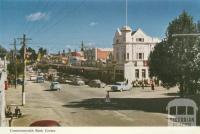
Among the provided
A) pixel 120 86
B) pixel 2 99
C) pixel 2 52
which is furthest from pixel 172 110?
pixel 2 52

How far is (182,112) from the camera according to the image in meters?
9.80

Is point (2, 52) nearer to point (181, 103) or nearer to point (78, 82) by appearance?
point (78, 82)

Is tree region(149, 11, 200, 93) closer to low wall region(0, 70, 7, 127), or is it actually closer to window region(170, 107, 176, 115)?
window region(170, 107, 176, 115)

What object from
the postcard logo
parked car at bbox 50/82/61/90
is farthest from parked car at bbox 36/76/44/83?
the postcard logo

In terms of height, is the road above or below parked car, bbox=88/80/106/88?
below

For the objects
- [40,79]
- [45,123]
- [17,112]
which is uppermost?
[40,79]

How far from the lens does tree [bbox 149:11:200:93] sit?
10750 millimetres

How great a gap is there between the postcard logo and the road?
0.49 ft

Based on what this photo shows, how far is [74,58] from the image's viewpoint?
40.4 feet

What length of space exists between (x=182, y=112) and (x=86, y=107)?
2155 mm

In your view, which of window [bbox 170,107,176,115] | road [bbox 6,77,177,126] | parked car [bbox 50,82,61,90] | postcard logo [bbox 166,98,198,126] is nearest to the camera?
postcard logo [bbox 166,98,198,126]

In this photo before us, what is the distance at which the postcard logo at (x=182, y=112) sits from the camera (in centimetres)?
973

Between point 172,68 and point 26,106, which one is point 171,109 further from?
point 26,106
